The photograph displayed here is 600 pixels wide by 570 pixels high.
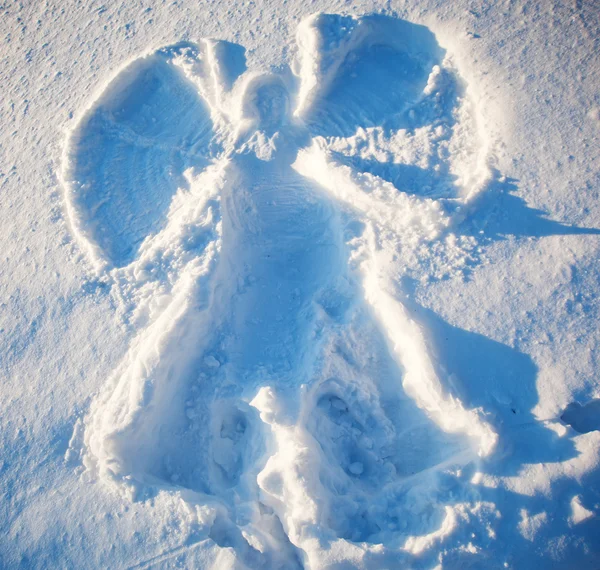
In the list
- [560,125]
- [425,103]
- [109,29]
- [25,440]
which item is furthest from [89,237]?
[560,125]

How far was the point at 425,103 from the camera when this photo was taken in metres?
2.60

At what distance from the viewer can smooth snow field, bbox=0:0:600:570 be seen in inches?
75.4

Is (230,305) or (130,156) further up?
(130,156)

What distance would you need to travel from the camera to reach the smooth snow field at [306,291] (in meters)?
1.91

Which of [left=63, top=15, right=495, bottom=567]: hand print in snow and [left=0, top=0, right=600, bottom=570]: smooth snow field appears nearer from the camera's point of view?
[left=0, top=0, right=600, bottom=570]: smooth snow field

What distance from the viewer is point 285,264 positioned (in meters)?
2.49

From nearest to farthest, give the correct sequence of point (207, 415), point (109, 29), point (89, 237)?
point (207, 415), point (89, 237), point (109, 29)

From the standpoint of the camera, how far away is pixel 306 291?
7.90 feet

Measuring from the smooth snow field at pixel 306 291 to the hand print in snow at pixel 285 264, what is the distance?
13 millimetres

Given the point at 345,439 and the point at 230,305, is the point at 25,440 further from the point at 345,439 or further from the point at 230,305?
the point at 345,439

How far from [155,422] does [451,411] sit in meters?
1.28

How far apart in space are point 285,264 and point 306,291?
0.19m

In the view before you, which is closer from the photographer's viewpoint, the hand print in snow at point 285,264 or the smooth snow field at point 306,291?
the smooth snow field at point 306,291

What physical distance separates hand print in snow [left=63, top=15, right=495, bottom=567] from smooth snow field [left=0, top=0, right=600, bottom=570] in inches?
0.5
